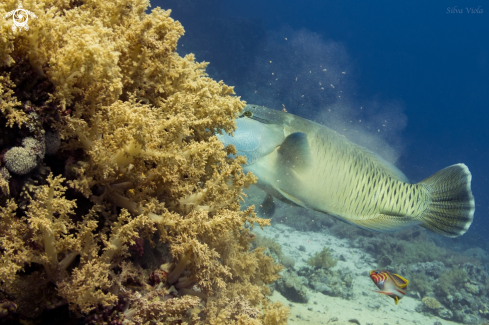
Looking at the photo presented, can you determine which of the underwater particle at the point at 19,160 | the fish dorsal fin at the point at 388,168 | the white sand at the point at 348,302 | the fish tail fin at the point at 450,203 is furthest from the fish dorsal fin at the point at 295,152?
the white sand at the point at 348,302

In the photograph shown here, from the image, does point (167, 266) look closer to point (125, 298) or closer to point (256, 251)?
point (125, 298)

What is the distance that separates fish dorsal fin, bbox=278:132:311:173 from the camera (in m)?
3.01

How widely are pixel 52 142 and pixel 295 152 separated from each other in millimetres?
2341

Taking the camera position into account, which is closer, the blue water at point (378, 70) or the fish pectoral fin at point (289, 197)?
the fish pectoral fin at point (289, 197)

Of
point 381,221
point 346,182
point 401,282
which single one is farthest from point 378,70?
point 346,182

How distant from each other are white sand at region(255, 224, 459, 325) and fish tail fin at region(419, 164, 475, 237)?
2838 mm

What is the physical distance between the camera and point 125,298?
1572mm

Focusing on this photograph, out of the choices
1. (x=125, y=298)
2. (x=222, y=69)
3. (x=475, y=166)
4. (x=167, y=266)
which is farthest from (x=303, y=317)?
(x=475, y=166)

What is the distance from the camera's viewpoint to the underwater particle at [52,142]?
150 centimetres

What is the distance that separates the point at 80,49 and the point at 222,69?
30.3 meters

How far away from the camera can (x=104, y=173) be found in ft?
4.84

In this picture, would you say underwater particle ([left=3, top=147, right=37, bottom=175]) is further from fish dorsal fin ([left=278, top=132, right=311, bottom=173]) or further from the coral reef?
fish dorsal fin ([left=278, top=132, right=311, bottom=173])


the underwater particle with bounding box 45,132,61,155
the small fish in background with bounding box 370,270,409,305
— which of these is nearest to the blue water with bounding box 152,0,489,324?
the small fish in background with bounding box 370,270,409,305

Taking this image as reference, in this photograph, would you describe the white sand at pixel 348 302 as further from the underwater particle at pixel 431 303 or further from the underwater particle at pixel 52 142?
the underwater particle at pixel 52 142
